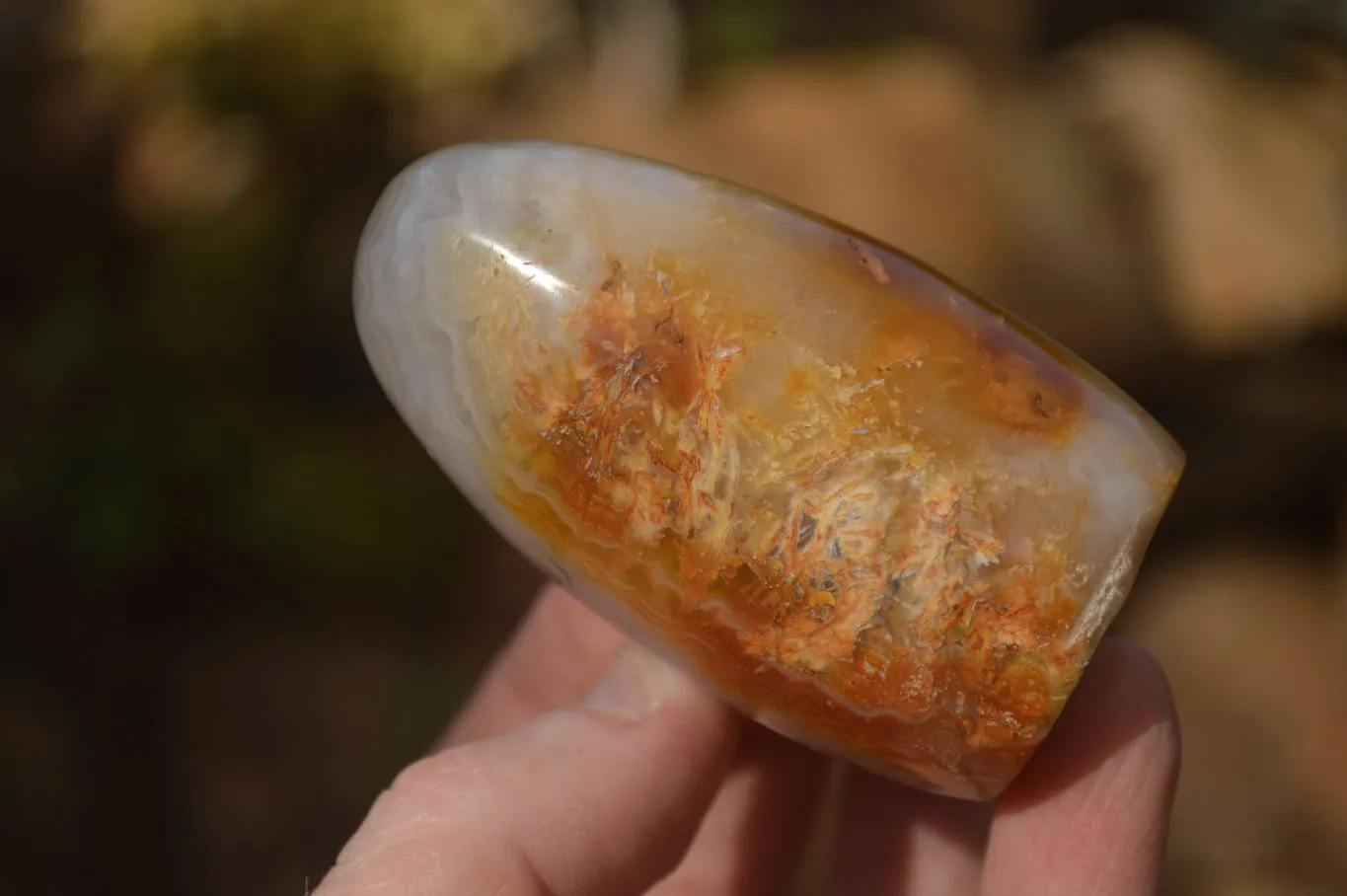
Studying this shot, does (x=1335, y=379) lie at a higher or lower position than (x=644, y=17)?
lower

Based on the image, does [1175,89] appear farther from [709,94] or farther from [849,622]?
[849,622]

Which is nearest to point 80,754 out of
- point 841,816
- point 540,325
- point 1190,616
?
point 841,816

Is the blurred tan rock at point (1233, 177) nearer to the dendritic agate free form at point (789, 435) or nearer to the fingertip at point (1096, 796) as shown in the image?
the fingertip at point (1096, 796)

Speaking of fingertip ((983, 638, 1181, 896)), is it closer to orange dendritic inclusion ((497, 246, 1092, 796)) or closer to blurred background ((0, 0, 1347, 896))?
orange dendritic inclusion ((497, 246, 1092, 796))

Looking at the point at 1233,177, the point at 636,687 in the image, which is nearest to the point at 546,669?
the point at 636,687

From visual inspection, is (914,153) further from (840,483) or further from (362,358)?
(840,483)

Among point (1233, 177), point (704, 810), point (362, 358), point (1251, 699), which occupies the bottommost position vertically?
point (1251, 699)

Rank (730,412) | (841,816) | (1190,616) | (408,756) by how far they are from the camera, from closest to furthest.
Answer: (730,412) → (841,816) → (408,756) → (1190,616)
